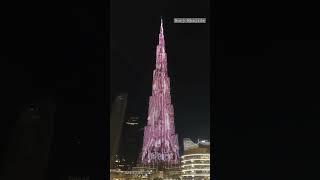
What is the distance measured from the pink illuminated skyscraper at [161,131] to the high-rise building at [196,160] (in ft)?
0.23

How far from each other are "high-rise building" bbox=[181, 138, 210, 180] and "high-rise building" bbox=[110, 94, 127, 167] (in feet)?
1.53

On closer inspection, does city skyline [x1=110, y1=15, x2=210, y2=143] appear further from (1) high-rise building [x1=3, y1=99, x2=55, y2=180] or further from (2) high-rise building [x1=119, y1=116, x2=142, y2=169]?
(1) high-rise building [x1=3, y1=99, x2=55, y2=180]

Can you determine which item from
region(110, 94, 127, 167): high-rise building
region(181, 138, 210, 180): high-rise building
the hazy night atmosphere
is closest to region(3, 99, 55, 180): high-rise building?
the hazy night atmosphere

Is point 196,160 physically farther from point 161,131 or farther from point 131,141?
point 131,141

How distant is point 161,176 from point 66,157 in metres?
0.66

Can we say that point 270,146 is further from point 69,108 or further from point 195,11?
point 69,108

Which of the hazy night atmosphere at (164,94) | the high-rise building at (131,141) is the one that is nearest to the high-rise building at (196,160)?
the hazy night atmosphere at (164,94)

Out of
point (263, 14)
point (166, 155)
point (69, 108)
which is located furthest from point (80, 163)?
point (263, 14)

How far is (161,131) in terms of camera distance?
3.32 m

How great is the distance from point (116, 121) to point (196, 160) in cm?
61

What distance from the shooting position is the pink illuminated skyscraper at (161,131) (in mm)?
3320

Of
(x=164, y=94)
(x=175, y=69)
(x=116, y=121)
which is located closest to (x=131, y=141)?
(x=116, y=121)

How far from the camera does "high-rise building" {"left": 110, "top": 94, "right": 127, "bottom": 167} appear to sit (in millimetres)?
3277

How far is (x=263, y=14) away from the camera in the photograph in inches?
131
